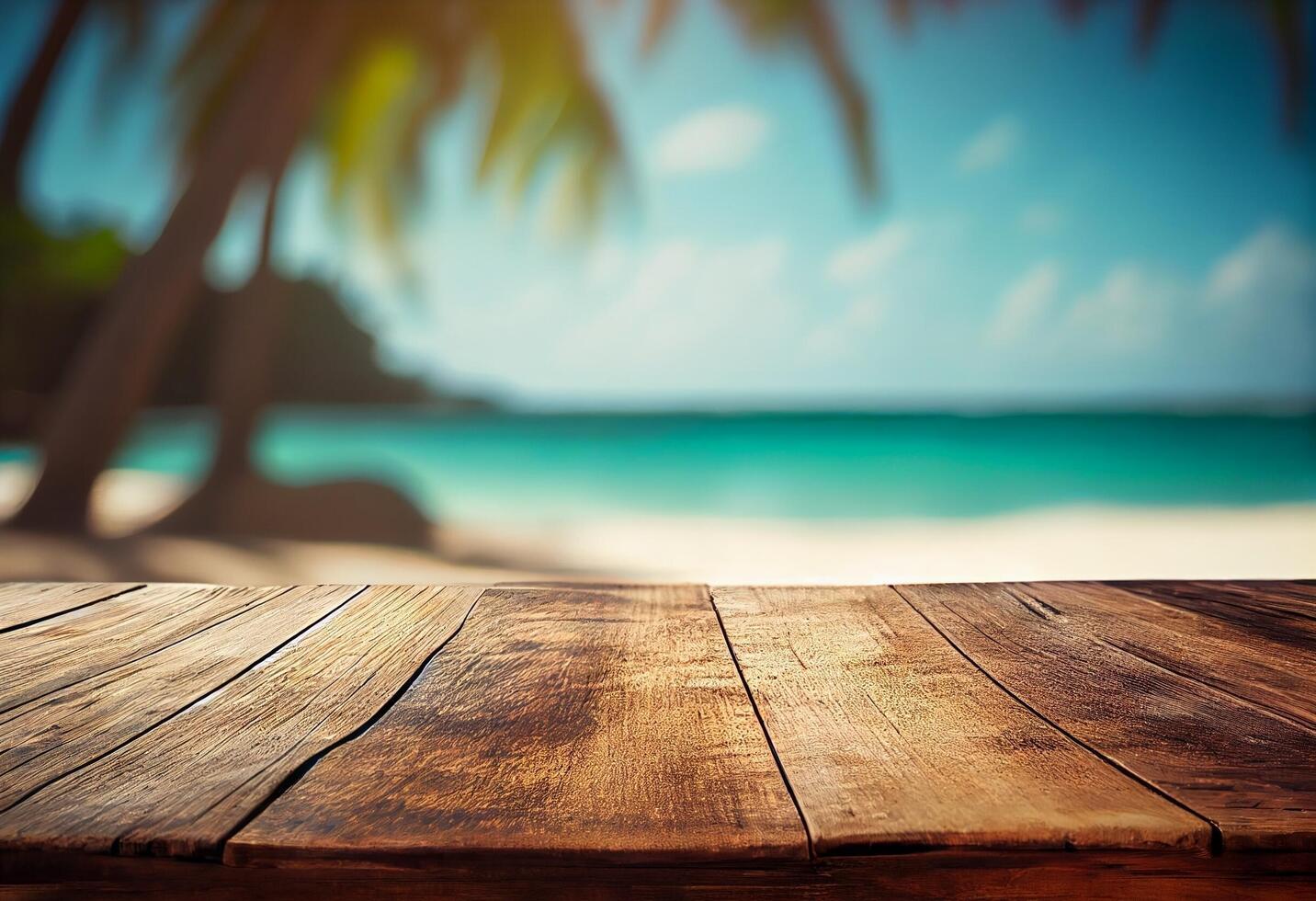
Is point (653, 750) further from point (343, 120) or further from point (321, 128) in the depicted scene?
point (321, 128)

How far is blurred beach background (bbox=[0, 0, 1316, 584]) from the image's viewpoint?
4.15m

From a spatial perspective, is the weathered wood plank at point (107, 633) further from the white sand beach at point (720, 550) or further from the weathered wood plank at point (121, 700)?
the white sand beach at point (720, 550)

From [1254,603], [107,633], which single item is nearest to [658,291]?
[1254,603]

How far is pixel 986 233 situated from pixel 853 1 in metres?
3.20

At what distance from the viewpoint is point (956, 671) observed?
24.2 inches

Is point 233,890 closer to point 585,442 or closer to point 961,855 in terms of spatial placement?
point 961,855

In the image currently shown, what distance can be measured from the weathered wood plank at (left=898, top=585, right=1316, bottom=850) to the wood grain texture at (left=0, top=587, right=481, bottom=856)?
0.39 meters

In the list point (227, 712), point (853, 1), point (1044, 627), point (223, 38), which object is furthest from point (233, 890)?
point (853, 1)

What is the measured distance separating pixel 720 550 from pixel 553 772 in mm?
6221

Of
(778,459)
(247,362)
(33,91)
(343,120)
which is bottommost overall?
(247,362)

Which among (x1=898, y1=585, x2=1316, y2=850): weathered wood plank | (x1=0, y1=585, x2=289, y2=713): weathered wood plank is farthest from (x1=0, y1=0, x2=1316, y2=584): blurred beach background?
(x1=898, y1=585, x2=1316, y2=850): weathered wood plank

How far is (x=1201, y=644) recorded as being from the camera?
2.26ft

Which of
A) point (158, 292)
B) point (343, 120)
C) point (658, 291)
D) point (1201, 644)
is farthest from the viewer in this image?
point (658, 291)

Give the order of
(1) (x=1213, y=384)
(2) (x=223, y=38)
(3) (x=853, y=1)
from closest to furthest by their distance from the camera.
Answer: (2) (x=223, y=38) < (3) (x=853, y=1) < (1) (x=1213, y=384)
